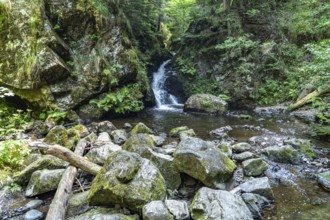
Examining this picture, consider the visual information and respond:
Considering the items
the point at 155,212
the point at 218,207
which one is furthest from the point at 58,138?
the point at 218,207

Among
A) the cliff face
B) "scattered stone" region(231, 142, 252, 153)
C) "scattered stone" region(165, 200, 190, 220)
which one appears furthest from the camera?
the cliff face

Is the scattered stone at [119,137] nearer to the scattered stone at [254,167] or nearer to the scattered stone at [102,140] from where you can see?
the scattered stone at [102,140]

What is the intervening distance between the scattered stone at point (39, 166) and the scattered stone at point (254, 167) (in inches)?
149

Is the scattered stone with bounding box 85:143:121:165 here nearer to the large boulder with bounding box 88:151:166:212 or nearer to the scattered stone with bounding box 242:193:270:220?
the large boulder with bounding box 88:151:166:212

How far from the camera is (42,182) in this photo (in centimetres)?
407

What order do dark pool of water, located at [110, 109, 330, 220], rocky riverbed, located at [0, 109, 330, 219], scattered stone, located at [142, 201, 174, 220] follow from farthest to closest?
dark pool of water, located at [110, 109, 330, 220]
rocky riverbed, located at [0, 109, 330, 219]
scattered stone, located at [142, 201, 174, 220]

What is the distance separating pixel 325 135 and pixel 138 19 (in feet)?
36.5

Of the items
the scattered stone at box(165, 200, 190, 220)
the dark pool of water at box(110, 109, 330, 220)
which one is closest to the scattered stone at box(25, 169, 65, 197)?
the scattered stone at box(165, 200, 190, 220)

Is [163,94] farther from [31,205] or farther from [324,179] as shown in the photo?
[31,205]

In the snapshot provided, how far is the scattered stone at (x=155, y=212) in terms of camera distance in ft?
10.1

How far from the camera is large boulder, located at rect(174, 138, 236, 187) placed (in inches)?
159

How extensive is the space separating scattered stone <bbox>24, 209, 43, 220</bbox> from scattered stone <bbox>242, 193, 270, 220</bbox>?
Result: 323 cm

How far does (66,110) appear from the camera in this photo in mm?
9234

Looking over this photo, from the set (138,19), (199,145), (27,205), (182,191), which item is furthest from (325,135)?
(138,19)
